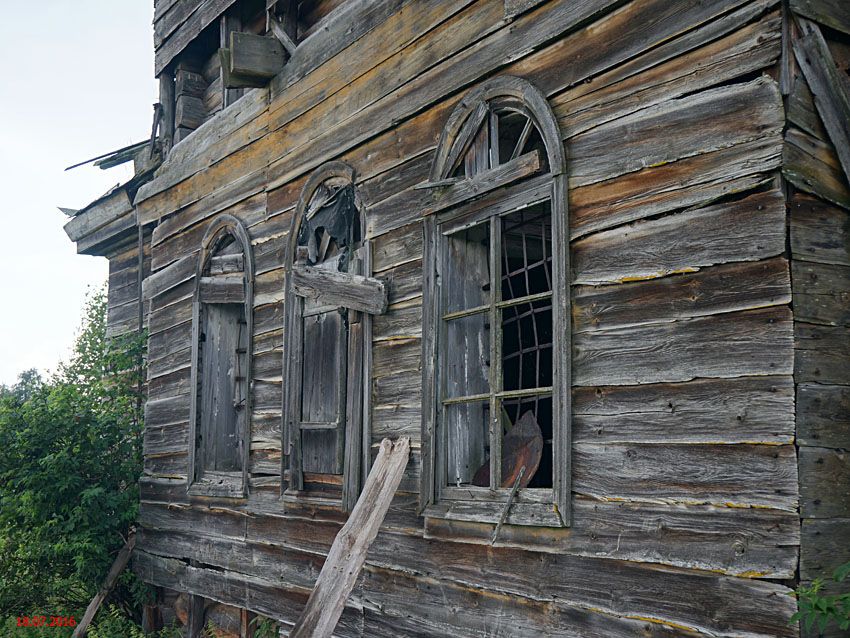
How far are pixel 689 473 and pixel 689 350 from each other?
499 millimetres

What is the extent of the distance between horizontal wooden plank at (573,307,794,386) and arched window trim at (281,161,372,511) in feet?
6.77

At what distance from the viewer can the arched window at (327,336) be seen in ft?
20.2

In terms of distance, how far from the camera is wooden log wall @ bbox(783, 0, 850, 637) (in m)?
3.53

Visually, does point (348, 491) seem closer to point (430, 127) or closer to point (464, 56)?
point (430, 127)

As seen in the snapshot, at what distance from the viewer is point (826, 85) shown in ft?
12.4

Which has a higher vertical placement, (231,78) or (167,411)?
(231,78)

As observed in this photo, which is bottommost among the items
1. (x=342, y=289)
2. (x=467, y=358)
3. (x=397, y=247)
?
(x=467, y=358)

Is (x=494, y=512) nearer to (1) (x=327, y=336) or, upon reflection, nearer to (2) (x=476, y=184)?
(2) (x=476, y=184)

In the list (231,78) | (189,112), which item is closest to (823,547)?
(231,78)

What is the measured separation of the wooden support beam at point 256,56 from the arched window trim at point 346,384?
112cm

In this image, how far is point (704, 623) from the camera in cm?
375

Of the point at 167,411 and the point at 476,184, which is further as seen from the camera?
the point at 167,411

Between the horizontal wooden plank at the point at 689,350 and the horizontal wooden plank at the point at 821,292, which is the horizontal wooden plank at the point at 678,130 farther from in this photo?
the horizontal wooden plank at the point at 689,350

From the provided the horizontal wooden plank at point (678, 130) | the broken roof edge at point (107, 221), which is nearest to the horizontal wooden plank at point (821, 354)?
the horizontal wooden plank at point (678, 130)
